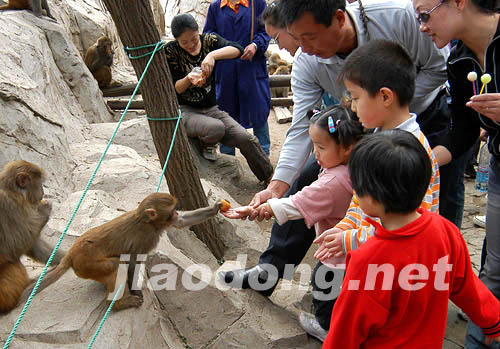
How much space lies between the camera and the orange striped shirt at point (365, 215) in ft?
6.84

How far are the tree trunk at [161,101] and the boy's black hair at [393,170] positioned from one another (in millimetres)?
2242

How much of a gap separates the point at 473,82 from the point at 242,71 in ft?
13.1

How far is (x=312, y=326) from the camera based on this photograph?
3.07 m

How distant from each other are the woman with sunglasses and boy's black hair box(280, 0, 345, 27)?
464 mm

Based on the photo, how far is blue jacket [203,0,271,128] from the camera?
6.08 m

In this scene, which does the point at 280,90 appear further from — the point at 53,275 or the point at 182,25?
the point at 53,275

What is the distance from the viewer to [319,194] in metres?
2.58

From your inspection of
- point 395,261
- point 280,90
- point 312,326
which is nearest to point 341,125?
point 395,261

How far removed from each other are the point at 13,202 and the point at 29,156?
1.42m

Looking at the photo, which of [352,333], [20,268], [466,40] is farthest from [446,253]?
[20,268]

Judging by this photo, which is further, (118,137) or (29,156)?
(118,137)

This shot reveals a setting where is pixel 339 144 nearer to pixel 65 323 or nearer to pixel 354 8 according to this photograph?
pixel 354 8

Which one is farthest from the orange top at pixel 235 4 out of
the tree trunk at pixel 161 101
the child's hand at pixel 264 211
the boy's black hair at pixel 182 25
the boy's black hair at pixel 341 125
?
the child's hand at pixel 264 211

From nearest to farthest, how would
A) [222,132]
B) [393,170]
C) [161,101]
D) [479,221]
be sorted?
[393,170], [161,101], [479,221], [222,132]
